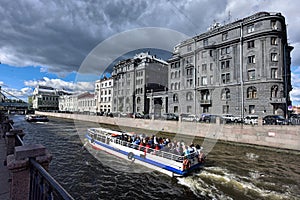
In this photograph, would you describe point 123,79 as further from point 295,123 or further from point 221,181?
point 221,181

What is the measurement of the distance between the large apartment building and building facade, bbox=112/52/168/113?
453 inches

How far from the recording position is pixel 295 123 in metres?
19.5

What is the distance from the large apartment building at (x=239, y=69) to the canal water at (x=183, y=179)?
18008 millimetres

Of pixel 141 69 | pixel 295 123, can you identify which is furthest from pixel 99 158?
pixel 141 69

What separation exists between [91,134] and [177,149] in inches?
494

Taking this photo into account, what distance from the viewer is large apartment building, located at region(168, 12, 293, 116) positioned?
3112cm

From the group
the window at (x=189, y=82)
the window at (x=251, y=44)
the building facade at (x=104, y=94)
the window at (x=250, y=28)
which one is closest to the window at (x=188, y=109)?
the window at (x=189, y=82)

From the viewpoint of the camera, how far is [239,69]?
114 feet

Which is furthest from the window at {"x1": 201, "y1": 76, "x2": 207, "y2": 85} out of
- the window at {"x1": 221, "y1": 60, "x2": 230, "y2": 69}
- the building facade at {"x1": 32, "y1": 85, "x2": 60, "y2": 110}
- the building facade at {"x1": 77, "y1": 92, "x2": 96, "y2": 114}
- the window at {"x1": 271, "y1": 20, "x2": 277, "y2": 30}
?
the building facade at {"x1": 32, "y1": 85, "x2": 60, "y2": 110}

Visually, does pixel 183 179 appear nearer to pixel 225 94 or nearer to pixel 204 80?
pixel 225 94

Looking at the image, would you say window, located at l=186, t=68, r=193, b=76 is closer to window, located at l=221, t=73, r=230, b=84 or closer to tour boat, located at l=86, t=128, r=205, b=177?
window, located at l=221, t=73, r=230, b=84

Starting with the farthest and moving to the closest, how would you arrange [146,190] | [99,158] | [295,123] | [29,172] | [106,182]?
[295,123] < [99,158] < [106,182] < [146,190] < [29,172]

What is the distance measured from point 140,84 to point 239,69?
99.5 ft

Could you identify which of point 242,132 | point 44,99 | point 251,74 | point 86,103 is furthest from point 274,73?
point 44,99
